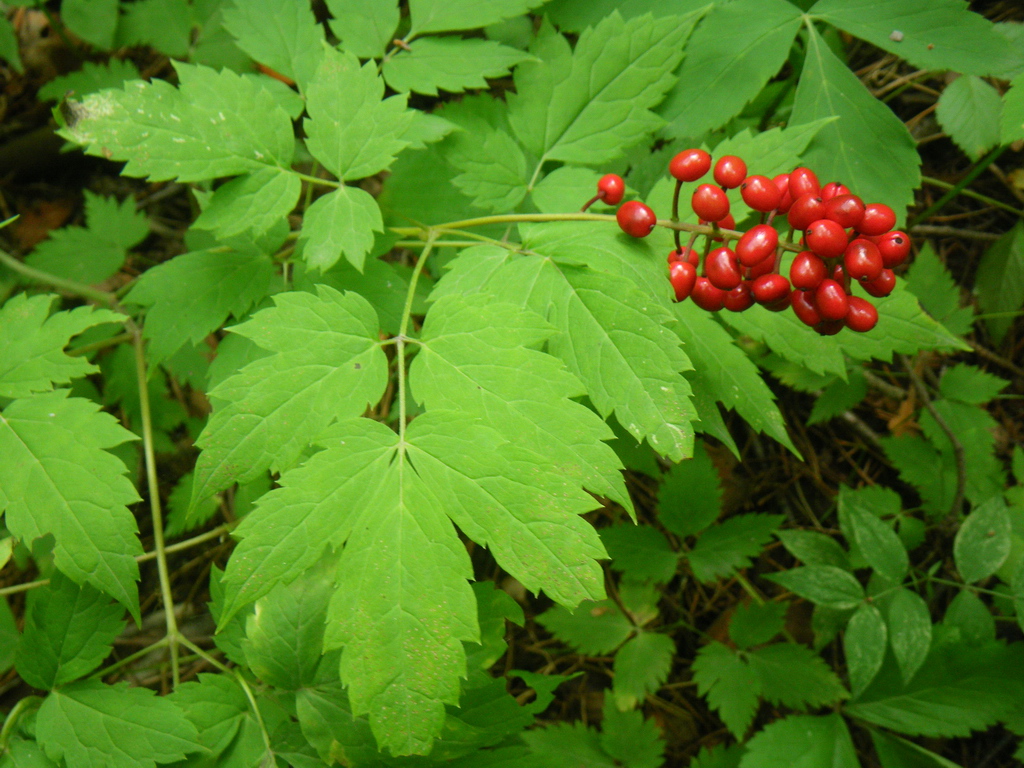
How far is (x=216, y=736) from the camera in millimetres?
1586

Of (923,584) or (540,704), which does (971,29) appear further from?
(540,704)

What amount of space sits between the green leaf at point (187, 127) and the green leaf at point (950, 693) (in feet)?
8.77

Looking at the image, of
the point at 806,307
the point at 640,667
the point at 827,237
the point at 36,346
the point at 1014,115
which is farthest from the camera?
the point at 640,667

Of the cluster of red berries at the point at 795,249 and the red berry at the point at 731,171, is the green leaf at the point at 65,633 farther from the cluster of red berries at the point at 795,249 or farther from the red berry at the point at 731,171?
the red berry at the point at 731,171

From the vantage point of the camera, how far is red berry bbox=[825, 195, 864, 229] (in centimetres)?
135

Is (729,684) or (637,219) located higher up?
(637,219)

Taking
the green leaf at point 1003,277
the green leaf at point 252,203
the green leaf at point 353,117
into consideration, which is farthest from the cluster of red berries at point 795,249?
the green leaf at point 1003,277

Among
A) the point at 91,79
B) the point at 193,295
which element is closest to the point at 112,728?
the point at 193,295

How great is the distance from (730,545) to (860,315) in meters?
1.34

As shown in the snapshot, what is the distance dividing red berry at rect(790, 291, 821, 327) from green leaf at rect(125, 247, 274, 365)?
4.78 ft

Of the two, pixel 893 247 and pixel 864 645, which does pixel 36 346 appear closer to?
pixel 893 247

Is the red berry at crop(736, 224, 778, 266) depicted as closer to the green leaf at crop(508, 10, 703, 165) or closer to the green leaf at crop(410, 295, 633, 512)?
the green leaf at crop(410, 295, 633, 512)

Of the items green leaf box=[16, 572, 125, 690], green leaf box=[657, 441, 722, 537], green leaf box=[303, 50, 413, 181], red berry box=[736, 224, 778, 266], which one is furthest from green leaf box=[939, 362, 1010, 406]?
green leaf box=[16, 572, 125, 690]

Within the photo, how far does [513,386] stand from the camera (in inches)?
52.9
